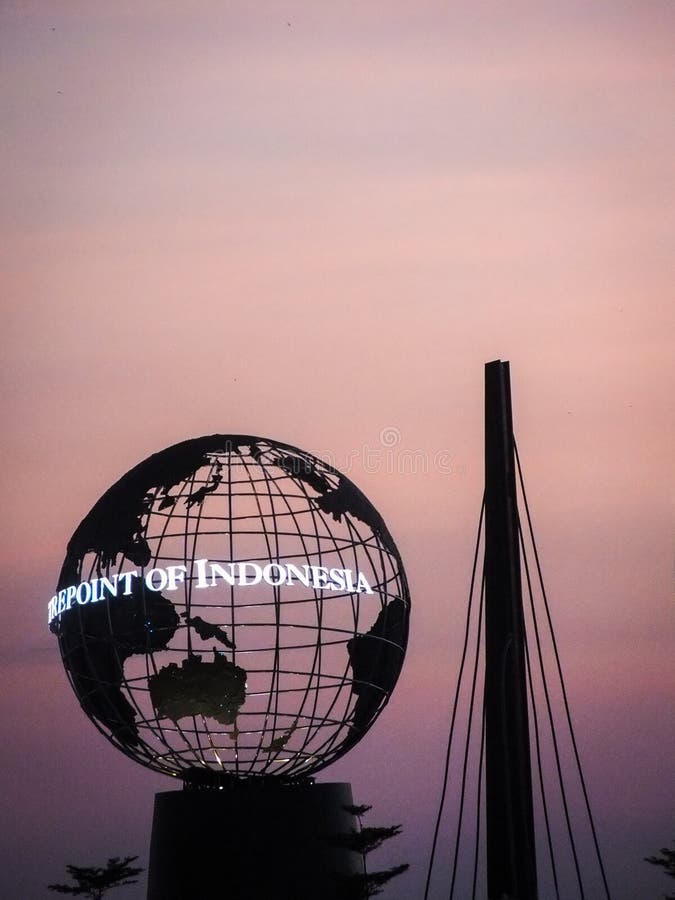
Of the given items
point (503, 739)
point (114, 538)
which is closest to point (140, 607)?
point (114, 538)

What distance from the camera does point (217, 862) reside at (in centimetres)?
1395

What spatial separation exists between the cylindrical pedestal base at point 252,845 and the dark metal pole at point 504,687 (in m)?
3.11

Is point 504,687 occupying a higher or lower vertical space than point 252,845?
higher

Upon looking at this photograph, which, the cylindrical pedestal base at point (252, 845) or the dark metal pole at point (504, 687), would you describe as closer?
the dark metal pole at point (504, 687)

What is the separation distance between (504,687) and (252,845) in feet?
12.9

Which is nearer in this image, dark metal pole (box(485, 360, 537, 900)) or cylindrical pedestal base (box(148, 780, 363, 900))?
dark metal pole (box(485, 360, 537, 900))

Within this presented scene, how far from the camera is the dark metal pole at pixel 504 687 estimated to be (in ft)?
37.3

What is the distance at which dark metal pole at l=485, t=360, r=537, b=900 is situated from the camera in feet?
37.3

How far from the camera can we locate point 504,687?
11.7 meters

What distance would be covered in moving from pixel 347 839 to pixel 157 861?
2135mm

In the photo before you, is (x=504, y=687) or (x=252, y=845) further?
(x=252, y=845)

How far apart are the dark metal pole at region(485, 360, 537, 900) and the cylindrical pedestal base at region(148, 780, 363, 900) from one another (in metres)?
3.11

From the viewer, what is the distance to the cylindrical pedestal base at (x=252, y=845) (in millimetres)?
13867

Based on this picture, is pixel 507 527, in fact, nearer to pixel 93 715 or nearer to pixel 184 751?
pixel 184 751
